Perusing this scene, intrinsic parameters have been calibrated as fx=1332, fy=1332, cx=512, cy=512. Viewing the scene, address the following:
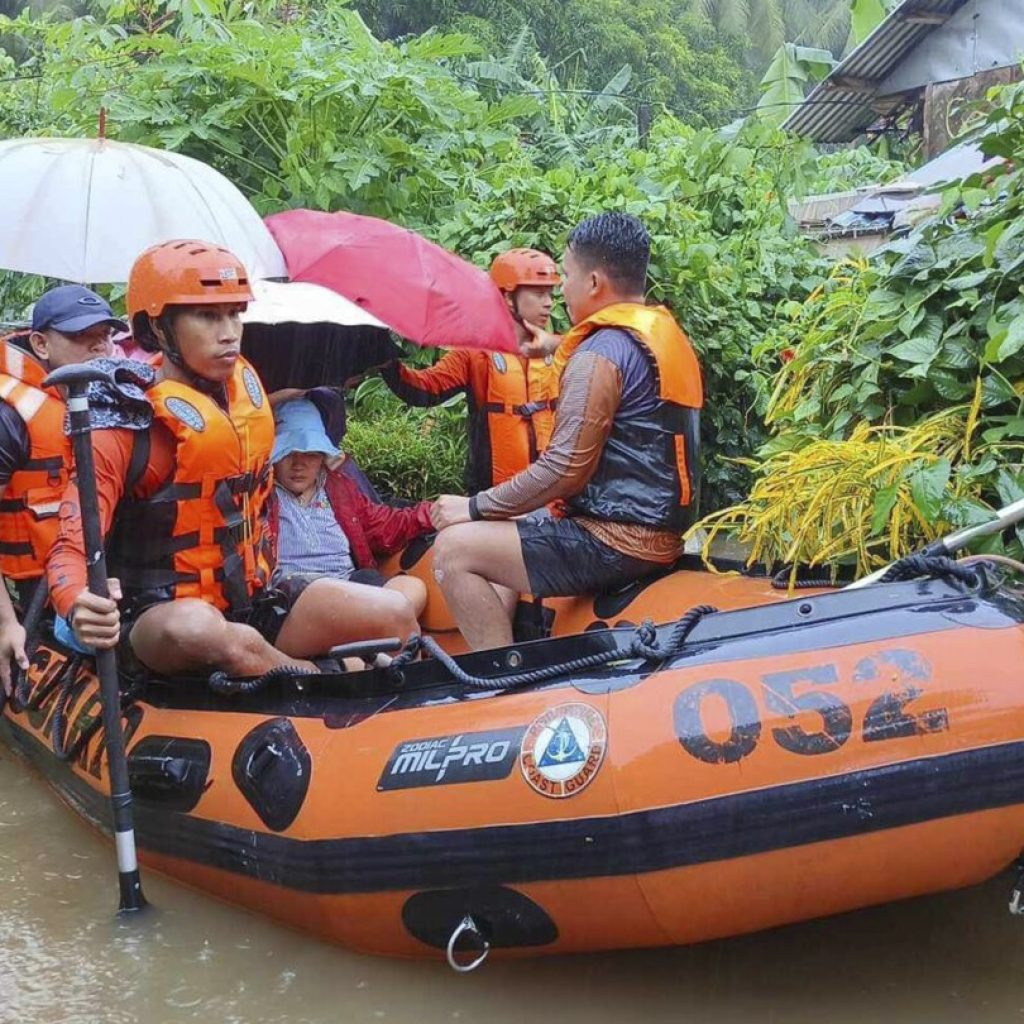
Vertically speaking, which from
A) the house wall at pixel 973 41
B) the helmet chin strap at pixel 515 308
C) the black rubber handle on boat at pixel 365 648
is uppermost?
the house wall at pixel 973 41

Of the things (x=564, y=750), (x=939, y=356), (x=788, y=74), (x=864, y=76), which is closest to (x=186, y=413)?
(x=564, y=750)

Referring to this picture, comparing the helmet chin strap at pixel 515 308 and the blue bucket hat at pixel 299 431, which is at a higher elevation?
the helmet chin strap at pixel 515 308

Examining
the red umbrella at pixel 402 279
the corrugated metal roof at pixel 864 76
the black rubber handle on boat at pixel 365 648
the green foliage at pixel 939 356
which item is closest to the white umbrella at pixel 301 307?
the red umbrella at pixel 402 279

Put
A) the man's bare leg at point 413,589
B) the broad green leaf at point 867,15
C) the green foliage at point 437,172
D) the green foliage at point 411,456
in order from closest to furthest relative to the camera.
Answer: the man's bare leg at point 413,589 → the green foliage at point 437,172 → the green foliage at point 411,456 → the broad green leaf at point 867,15

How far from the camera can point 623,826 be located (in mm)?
2871

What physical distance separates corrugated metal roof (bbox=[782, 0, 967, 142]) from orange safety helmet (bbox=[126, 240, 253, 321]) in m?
9.42

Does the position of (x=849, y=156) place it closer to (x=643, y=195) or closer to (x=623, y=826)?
(x=643, y=195)

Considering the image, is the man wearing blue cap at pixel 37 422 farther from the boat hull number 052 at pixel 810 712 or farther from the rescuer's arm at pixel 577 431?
the boat hull number 052 at pixel 810 712

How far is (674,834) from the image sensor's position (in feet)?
9.29

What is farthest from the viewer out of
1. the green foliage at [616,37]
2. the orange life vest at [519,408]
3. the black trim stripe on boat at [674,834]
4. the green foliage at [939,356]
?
the green foliage at [616,37]

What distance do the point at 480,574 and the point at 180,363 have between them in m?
1.07

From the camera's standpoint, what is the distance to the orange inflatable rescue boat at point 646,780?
2758 mm

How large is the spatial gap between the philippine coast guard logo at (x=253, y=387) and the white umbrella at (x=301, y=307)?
0.49 m

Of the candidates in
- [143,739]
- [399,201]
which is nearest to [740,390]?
[399,201]
